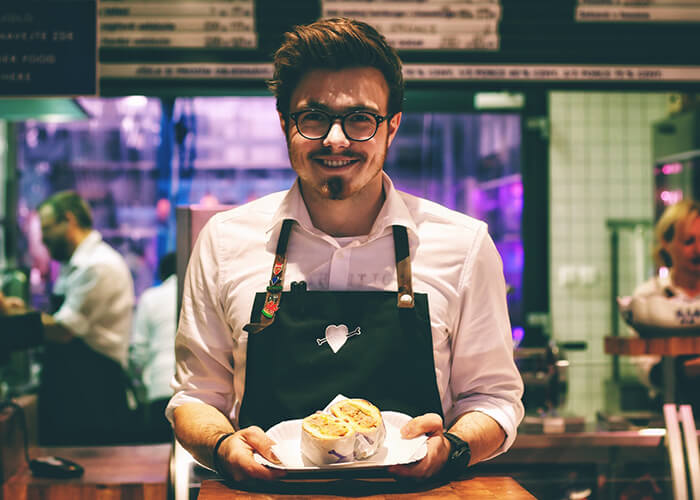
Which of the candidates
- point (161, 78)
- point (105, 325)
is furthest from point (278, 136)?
point (161, 78)

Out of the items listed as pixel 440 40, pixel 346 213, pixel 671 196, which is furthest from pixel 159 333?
pixel 671 196

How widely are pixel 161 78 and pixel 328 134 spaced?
1290 mm

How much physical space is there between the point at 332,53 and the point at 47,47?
Result: 4.75 ft

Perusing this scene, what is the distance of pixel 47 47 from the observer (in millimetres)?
2432

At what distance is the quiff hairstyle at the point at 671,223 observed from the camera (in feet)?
9.56

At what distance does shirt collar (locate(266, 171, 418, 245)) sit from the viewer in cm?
150

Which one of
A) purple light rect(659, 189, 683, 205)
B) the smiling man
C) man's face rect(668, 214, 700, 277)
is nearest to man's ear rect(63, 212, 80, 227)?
the smiling man

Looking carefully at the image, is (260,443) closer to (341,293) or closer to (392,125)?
(341,293)

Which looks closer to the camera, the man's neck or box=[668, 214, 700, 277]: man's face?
the man's neck

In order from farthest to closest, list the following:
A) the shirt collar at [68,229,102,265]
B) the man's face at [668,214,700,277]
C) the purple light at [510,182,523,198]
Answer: the purple light at [510,182,523,198]
the shirt collar at [68,229,102,265]
the man's face at [668,214,700,277]

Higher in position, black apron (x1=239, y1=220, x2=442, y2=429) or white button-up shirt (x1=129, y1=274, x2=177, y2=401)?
black apron (x1=239, y1=220, x2=442, y2=429)

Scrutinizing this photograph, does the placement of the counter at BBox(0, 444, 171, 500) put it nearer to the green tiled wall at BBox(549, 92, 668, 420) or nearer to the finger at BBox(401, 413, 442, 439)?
the finger at BBox(401, 413, 442, 439)

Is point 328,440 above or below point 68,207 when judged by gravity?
below

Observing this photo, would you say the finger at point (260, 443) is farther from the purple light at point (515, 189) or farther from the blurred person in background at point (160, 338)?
the purple light at point (515, 189)
